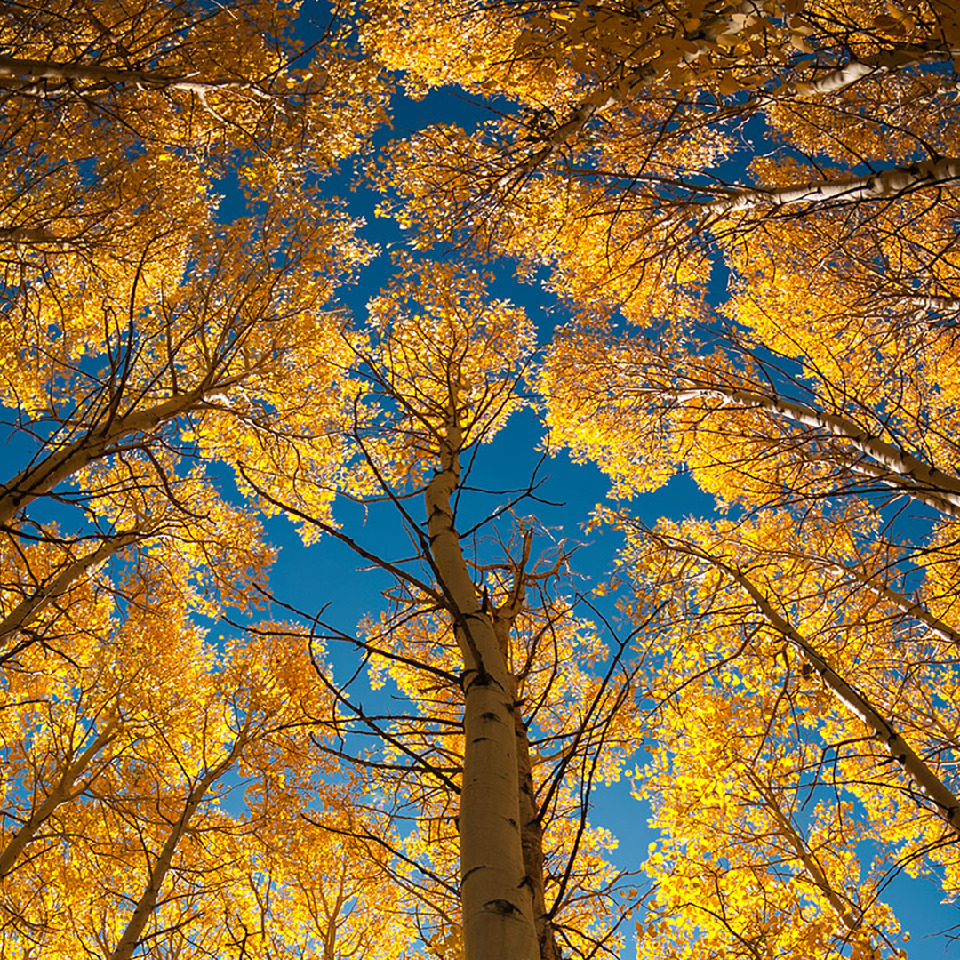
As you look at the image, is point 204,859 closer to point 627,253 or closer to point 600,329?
point 600,329

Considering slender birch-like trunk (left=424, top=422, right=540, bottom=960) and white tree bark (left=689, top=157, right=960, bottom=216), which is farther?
white tree bark (left=689, top=157, right=960, bottom=216)

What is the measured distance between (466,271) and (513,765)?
6.96 m

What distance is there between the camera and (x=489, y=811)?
1.46m

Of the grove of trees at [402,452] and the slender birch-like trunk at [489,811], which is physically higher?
the grove of trees at [402,452]

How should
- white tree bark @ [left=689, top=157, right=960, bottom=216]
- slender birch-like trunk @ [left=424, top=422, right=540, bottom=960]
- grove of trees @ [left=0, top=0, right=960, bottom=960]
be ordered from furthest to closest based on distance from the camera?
grove of trees @ [left=0, top=0, right=960, bottom=960]
white tree bark @ [left=689, top=157, right=960, bottom=216]
slender birch-like trunk @ [left=424, top=422, right=540, bottom=960]

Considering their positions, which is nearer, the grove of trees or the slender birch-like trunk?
the slender birch-like trunk

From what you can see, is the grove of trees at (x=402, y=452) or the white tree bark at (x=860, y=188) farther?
the grove of trees at (x=402, y=452)

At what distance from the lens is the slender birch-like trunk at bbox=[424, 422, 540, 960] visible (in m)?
1.27

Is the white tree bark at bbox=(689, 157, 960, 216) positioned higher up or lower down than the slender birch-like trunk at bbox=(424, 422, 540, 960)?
higher up

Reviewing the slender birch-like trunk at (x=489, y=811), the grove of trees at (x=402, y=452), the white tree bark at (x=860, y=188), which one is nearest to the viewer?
the slender birch-like trunk at (x=489, y=811)

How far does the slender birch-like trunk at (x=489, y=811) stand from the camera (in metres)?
1.27

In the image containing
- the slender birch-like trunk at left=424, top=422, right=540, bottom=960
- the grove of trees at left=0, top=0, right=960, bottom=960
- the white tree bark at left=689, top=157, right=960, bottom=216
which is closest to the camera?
the slender birch-like trunk at left=424, top=422, right=540, bottom=960

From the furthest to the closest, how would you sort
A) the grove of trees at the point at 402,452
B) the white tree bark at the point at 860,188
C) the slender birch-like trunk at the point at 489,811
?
1. the grove of trees at the point at 402,452
2. the white tree bark at the point at 860,188
3. the slender birch-like trunk at the point at 489,811

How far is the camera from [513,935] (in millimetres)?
1247
